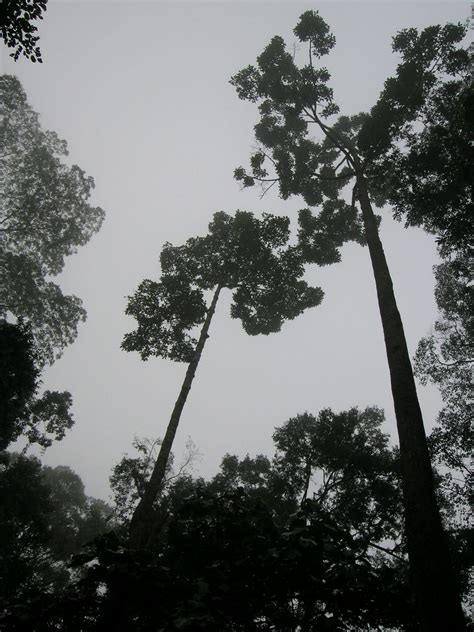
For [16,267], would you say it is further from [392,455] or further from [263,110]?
[392,455]

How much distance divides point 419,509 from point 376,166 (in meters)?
10.3

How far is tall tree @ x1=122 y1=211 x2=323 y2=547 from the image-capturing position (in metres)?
14.4

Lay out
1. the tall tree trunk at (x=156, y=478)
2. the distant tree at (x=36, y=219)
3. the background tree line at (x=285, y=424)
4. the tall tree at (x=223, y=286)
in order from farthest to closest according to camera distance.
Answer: the distant tree at (x=36, y=219), the tall tree at (x=223, y=286), the tall tree trunk at (x=156, y=478), the background tree line at (x=285, y=424)

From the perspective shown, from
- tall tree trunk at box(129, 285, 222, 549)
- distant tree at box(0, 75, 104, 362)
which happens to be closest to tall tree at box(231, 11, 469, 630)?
tall tree trunk at box(129, 285, 222, 549)

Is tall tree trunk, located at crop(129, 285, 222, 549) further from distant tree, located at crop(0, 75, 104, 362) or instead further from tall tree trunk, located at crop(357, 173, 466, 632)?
distant tree, located at crop(0, 75, 104, 362)

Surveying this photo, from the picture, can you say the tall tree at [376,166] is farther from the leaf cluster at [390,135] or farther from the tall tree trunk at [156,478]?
the tall tree trunk at [156,478]

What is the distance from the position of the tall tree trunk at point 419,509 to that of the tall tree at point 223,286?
312 inches

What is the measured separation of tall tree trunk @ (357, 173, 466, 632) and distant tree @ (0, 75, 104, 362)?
62.8ft

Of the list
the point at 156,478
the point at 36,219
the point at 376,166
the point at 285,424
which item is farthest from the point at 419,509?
the point at 36,219

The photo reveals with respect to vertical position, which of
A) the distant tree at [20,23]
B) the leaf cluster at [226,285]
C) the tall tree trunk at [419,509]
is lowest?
the tall tree trunk at [419,509]

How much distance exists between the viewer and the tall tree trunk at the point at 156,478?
844 cm

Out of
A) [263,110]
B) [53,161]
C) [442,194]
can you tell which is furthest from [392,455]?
[53,161]

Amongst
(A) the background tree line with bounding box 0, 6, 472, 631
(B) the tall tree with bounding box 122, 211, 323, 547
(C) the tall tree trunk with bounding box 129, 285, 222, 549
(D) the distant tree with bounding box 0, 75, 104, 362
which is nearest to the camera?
(A) the background tree line with bounding box 0, 6, 472, 631

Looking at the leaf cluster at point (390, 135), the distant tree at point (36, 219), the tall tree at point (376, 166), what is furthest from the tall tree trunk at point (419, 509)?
the distant tree at point (36, 219)
